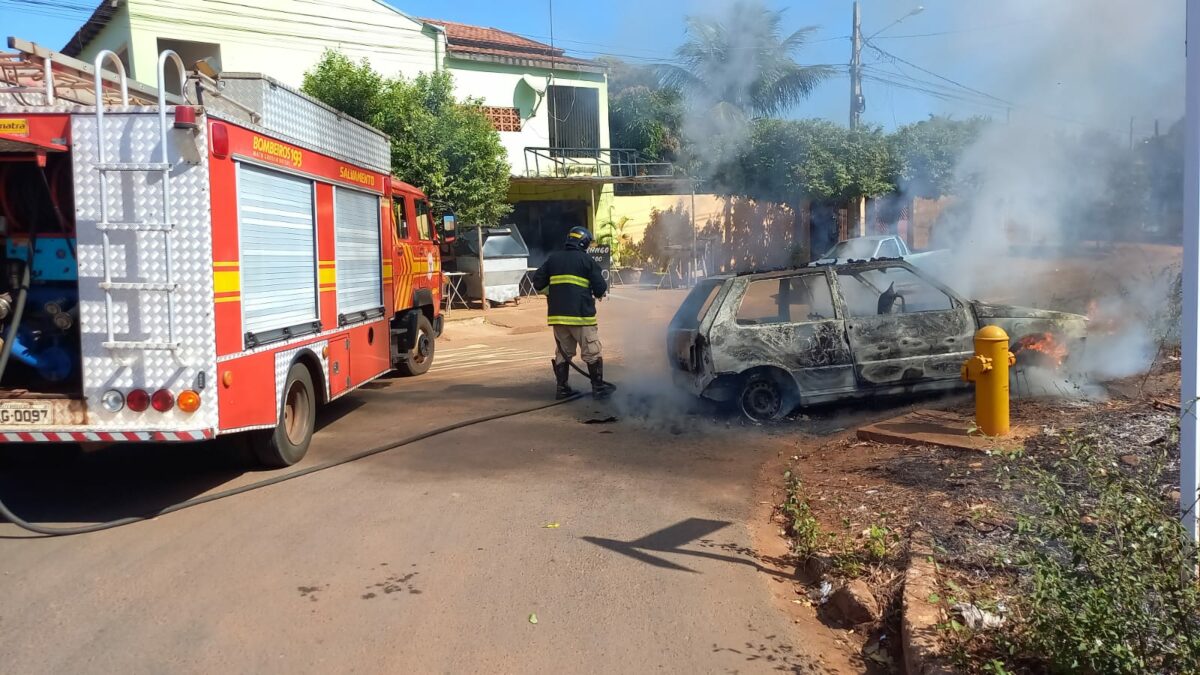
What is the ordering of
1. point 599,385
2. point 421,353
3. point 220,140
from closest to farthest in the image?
1. point 220,140
2. point 599,385
3. point 421,353

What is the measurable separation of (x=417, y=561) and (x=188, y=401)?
5.64ft

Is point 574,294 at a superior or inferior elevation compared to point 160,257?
inferior

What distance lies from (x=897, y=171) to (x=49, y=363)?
17816 millimetres

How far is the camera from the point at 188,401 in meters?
5.04

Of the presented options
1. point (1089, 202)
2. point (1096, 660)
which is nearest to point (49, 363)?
point (1096, 660)

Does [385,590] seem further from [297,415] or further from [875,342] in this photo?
[875,342]

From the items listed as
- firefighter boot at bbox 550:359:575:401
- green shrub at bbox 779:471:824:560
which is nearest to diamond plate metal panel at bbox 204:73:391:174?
A: firefighter boot at bbox 550:359:575:401

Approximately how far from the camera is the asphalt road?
3553 millimetres

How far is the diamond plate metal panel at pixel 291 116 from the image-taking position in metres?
6.25

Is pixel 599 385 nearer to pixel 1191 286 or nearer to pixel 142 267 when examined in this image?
pixel 142 267

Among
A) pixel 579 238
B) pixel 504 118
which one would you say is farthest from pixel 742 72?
pixel 504 118

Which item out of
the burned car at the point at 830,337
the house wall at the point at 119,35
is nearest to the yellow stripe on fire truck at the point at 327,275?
the burned car at the point at 830,337

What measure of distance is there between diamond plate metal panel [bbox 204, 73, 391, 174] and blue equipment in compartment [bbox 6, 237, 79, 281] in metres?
1.35

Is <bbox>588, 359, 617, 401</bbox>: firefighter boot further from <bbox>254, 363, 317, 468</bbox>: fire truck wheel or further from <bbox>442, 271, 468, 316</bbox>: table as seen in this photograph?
<bbox>442, 271, 468, 316</bbox>: table
